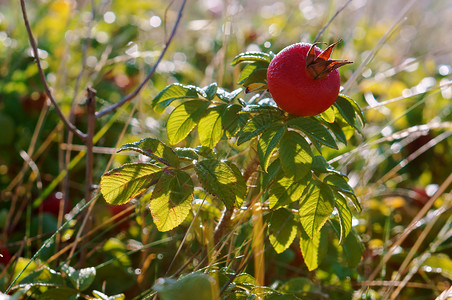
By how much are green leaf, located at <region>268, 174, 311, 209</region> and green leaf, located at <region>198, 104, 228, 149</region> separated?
13cm

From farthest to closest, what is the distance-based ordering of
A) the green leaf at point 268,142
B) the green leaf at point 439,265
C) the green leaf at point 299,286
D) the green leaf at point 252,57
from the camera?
the green leaf at point 439,265, the green leaf at point 299,286, the green leaf at point 252,57, the green leaf at point 268,142

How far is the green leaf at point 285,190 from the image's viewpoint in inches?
29.1

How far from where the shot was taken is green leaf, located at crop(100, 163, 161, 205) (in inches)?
28.7

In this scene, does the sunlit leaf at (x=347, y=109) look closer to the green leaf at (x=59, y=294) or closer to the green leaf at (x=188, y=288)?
the green leaf at (x=188, y=288)

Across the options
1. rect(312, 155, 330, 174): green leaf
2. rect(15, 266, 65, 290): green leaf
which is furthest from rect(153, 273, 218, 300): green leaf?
rect(15, 266, 65, 290): green leaf

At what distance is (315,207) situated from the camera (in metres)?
0.73

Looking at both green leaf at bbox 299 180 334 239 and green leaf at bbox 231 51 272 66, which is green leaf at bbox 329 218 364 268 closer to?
green leaf at bbox 299 180 334 239

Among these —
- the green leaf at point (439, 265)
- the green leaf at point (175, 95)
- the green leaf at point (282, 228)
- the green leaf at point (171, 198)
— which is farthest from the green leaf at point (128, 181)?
the green leaf at point (439, 265)

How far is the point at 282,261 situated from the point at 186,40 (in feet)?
5.90

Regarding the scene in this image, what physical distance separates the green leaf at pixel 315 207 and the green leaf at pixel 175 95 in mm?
238

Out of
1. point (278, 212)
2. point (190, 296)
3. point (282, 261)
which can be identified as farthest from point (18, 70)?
point (190, 296)

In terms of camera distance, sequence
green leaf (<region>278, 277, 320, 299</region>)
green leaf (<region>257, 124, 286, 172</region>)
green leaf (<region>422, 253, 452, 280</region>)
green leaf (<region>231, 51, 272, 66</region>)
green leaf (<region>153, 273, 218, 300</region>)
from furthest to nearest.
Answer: green leaf (<region>422, 253, 452, 280</region>), green leaf (<region>278, 277, 320, 299</region>), green leaf (<region>231, 51, 272, 66</region>), green leaf (<region>257, 124, 286, 172</region>), green leaf (<region>153, 273, 218, 300</region>)

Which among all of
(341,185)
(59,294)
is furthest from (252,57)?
(59,294)

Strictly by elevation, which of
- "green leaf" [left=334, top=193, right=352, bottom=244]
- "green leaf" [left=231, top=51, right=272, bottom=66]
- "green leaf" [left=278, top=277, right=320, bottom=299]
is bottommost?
"green leaf" [left=278, top=277, right=320, bottom=299]
